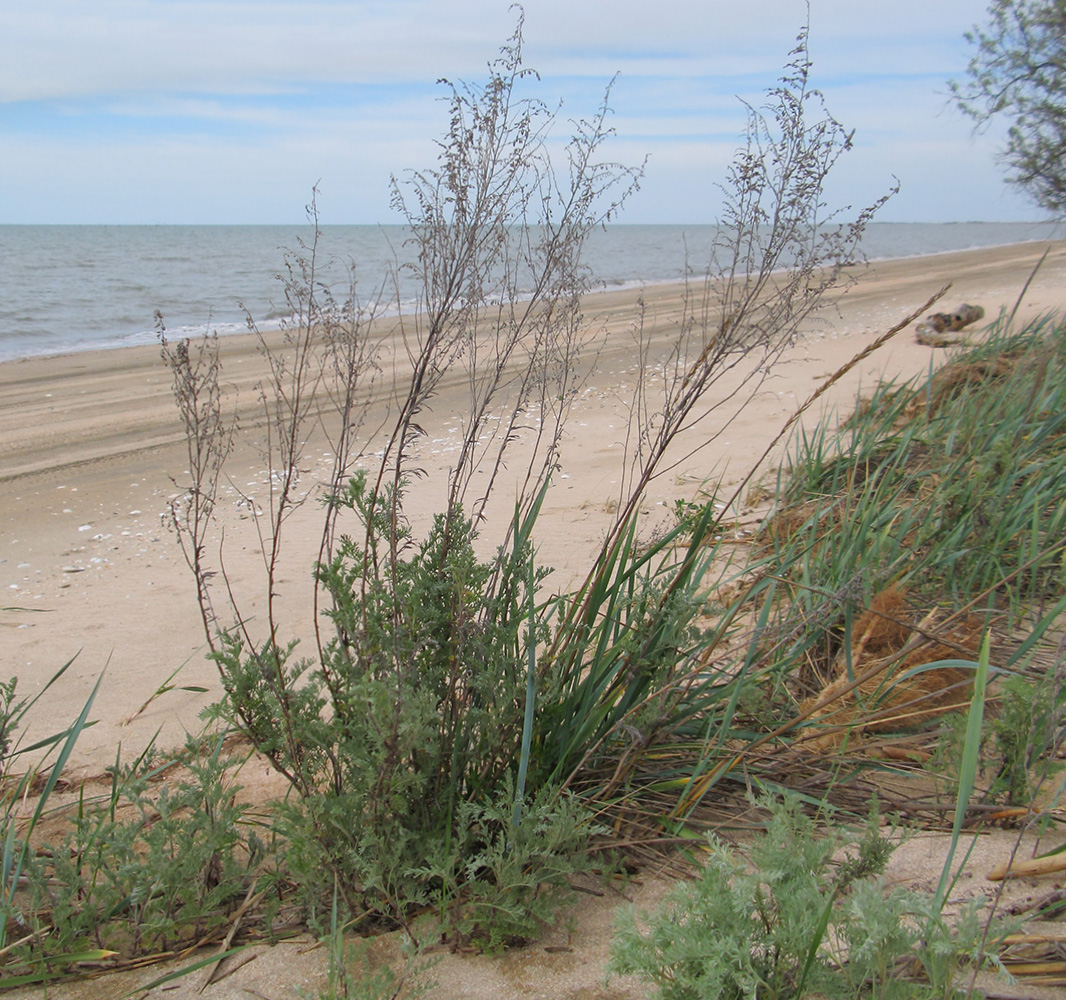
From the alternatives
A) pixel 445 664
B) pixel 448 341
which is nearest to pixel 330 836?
pixel 445 664

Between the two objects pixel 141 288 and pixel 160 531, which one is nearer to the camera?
pixel 160 531

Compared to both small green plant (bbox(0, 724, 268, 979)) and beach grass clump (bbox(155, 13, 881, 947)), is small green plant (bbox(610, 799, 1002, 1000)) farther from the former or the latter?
small green plant (bbox(0, 724, 268, 979))

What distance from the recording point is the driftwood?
1038cm

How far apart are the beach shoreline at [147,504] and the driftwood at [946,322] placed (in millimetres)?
226

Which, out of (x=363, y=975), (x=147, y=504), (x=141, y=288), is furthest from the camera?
(x=141, y=288)

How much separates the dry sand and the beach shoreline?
17mm

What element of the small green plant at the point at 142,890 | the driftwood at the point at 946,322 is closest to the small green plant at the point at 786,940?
the small green plant at the point at 142,890

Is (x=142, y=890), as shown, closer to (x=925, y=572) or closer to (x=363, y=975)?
(x=363, y=975)

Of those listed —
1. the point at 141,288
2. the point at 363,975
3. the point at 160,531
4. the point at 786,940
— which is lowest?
the point at 160,531

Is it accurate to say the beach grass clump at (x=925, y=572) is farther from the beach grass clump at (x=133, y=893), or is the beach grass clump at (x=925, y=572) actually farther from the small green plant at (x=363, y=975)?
the beach grass clump at (x=133, y=893)

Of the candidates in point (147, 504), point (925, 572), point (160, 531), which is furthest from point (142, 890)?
point (147, 504)

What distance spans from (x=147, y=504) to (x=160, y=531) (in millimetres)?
735

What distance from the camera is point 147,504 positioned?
6430mm

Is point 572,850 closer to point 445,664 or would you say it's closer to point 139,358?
point 445,664
